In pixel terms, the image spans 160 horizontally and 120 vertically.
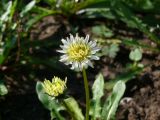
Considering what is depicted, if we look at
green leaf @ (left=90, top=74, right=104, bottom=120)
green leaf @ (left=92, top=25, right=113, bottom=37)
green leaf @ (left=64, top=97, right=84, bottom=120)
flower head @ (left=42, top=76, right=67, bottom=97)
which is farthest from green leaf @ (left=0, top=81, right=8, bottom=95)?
green leaf @ (left=92, top=25, right=113, bottom=37)

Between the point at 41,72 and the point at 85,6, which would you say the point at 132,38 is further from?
the point at 41,72

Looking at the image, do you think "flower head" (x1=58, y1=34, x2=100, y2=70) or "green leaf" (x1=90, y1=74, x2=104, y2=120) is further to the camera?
"green leaf" (x1=90, y1=74, x2=104, y2=120)

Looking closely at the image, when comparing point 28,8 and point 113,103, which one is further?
point 28,8

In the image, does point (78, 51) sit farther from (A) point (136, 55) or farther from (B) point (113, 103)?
(A) point (136, 55)

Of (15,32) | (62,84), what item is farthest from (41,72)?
(62,84)

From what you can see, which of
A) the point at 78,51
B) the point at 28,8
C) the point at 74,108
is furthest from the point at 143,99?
the point at 28,8

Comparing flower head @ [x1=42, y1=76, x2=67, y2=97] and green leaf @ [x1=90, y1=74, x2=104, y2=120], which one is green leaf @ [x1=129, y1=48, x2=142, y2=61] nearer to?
green leaf @ [x1=90, y1=74, x2=104, y2=120]

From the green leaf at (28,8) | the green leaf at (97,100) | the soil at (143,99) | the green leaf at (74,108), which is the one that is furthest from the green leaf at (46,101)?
the green leaf at (28,8)
